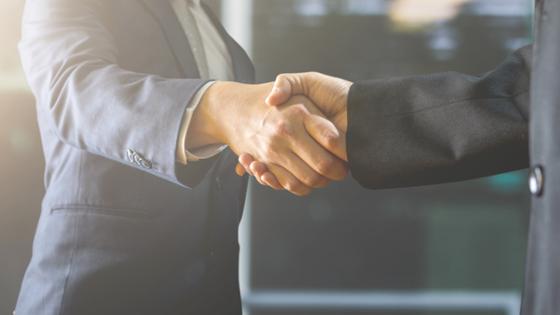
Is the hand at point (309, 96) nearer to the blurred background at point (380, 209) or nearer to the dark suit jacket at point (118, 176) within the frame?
the dark suit jacket at point (118, 176)

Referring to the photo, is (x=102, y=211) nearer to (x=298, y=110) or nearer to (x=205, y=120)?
(x=205, y=120)

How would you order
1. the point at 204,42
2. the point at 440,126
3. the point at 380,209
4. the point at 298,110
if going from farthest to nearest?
the point at 380,209
the point at 204,42
the point at 298,110
the point at 440,126

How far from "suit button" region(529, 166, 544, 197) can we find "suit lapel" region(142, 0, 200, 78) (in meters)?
0.71

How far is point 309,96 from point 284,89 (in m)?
0.08

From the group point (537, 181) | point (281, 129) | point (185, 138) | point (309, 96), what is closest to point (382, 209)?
point (309, 96)

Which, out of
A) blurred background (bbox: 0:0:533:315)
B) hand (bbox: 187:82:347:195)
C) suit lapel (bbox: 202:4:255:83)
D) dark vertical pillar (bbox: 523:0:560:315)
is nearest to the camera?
dark vertical pillar (bbox: 523:0:560:315)

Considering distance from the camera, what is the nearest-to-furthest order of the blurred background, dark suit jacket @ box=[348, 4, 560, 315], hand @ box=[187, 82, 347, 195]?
dark suit jacket @ box=[348, 4, 560, 315], hand @ box=[187, 82, 347, 195], the blurred background

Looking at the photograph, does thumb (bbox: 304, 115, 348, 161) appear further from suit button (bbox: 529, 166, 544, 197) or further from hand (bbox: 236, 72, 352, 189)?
suit button (bbox: 529, 166, 544, 197)

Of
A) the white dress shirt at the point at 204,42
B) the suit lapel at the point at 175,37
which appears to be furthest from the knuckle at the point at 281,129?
the suit lapel at the point at 175,37

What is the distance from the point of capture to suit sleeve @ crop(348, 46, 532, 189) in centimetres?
96

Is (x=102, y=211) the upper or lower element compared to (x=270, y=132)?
lower

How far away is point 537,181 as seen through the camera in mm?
624

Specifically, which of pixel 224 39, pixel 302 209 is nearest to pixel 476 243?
pixel 302 209

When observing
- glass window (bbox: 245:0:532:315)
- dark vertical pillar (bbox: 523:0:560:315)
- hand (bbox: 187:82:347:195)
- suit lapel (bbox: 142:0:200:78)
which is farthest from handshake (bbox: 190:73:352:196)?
glass window (bbox: 245:0:532:315)
